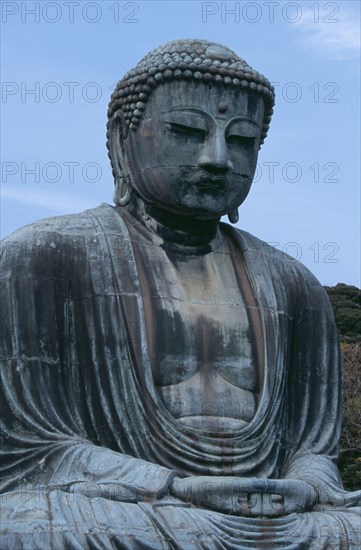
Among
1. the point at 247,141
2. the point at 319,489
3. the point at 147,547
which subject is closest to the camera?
the point at 147,547

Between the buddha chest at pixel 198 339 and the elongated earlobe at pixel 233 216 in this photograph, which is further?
the elongated earlobe at pixel 233 216

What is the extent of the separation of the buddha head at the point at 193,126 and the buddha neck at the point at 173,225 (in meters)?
0.08

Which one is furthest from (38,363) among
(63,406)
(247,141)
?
(247,141)

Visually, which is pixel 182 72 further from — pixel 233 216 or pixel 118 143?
pixel 233 216

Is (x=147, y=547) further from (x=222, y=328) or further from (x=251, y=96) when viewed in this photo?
(x=251, y=96)

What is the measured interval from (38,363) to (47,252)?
0.88 meters

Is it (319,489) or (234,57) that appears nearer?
(319,489)

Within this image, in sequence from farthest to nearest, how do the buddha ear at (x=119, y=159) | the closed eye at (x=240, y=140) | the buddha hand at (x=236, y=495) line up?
the buddha ear at (x=119, y=159) < the closed eye at (x=240, y=140) < the buddha hand at (x=236, y=495)

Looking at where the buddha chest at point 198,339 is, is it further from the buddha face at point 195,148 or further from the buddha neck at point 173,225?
the buddha face at point 195,148

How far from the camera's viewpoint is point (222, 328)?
561 inches

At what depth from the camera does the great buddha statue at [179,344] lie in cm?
1310

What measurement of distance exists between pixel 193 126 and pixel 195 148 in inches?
6.7

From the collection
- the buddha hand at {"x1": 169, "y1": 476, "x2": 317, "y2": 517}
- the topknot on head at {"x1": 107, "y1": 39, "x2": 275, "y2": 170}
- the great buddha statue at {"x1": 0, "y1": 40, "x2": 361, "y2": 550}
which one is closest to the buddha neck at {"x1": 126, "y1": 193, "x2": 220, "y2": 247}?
the great buddha statue at {"x1": 0, "y1": 40, "x2": 361, "y2": 550}

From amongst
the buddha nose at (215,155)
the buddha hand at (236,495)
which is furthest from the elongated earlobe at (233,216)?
the buddha hand at (236,495)
